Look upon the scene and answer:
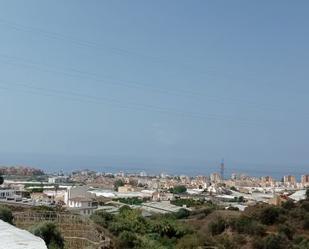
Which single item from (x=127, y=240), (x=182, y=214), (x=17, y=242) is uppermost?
(x=17, y=242)

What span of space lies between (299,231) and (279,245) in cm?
506

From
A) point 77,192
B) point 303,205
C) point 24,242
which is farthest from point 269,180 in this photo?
point 24,242

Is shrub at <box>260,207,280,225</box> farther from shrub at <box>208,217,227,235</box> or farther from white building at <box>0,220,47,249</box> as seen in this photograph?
white building at <box>0,220,47,249</box>

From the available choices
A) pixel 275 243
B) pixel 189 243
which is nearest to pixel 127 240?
pixel 189 243

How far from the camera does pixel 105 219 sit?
20734mm

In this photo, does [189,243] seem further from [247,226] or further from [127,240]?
[247,226]

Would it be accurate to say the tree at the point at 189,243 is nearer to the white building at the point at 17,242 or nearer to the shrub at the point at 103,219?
the shrub at the point at 103,219

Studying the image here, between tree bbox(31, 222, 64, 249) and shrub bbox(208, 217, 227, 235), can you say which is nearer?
tree bbox(31, 222, 64, 249)

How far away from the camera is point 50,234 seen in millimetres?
12320

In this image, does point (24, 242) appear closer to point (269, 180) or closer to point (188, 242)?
point (188, 242)

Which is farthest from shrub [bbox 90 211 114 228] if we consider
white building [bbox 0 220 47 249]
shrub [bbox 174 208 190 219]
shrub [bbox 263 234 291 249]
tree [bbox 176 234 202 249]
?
white building [bbox 0 220 47 249]

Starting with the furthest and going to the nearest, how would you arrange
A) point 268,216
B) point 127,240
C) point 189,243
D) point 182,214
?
point 182,214 → point 268,216 → point 189,243 → point 127,240

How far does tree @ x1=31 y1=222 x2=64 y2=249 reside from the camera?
1178 cm

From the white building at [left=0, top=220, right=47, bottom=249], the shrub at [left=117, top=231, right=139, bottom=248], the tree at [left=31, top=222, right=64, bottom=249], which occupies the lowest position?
the shrub at [left=117, top=231, right=139, bottom=248]
